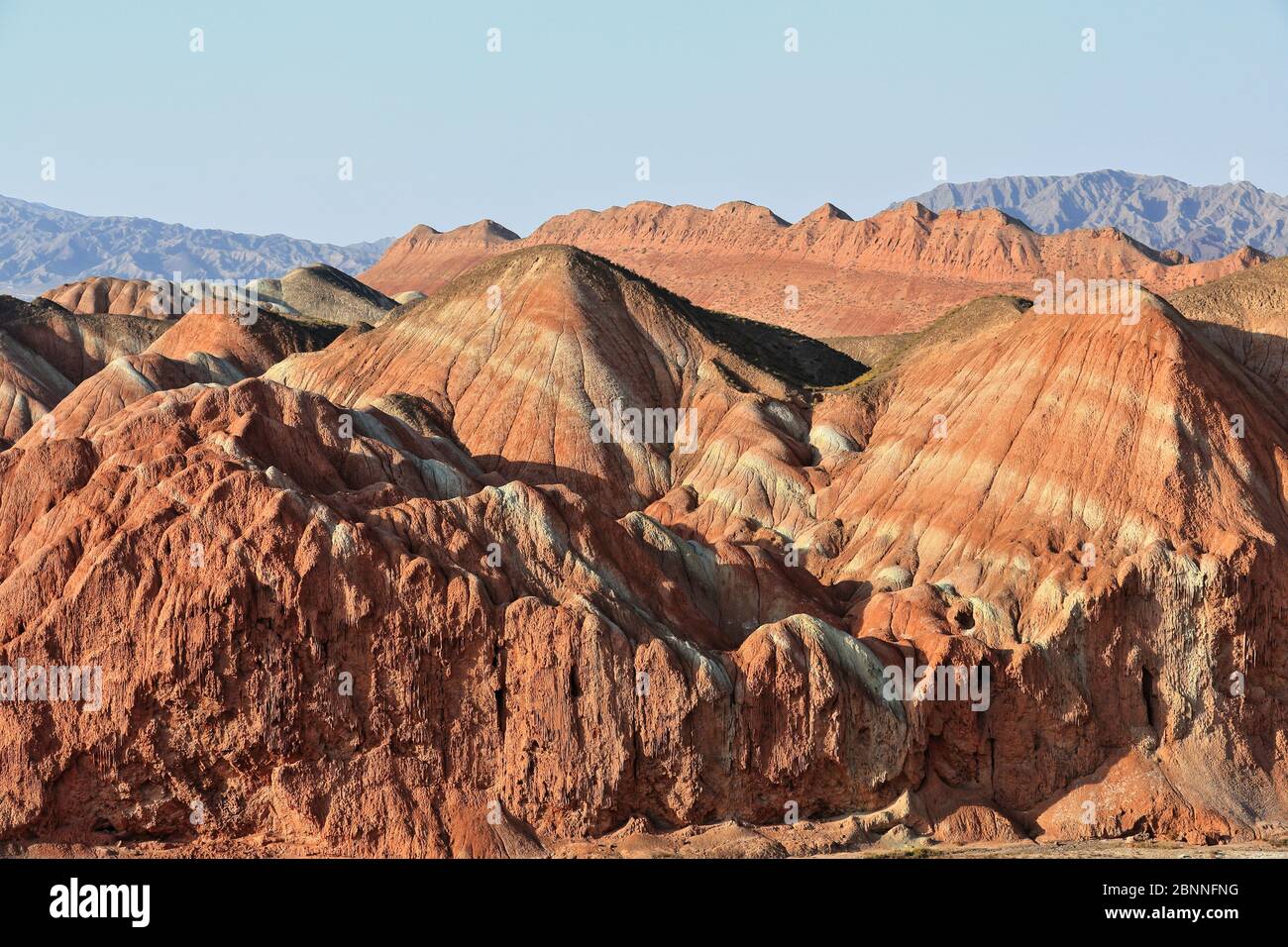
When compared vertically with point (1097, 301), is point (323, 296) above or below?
above

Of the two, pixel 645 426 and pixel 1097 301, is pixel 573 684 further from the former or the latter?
pixel 645 426

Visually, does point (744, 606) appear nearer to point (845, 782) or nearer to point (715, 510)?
point (845, 782)

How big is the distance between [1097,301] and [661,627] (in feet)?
97.6

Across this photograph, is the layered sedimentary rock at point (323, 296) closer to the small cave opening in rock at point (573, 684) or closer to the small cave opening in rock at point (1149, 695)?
the small cave opening in rock at point (1149, 695)

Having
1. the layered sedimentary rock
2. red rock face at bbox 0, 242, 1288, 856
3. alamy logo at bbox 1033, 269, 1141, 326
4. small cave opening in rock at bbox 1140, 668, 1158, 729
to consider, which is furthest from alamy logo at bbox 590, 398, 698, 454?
the layered sedimentary rock

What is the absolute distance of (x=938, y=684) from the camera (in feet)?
190

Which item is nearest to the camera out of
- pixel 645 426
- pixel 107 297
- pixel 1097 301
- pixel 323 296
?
pixel 1097 301

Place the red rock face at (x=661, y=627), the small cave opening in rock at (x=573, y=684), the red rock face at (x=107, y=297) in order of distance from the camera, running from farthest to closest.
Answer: the red rock face at (x=107, y=297) < the small cave opening in rock at (x=573, y=684) < the red rock face at (x=661, y=627)

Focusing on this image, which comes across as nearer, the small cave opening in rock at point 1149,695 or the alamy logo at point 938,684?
the alamy logo at point 938,684

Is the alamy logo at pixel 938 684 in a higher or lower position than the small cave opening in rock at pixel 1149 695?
higher

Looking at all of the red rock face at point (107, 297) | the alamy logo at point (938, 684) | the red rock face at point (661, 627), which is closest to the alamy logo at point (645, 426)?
the red rock face at point (661, 627)

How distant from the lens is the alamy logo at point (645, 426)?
301ft

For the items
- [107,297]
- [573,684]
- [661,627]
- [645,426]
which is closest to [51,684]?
[573,684]

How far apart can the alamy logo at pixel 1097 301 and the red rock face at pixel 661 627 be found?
829mm
